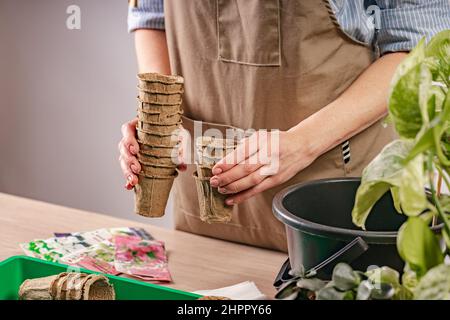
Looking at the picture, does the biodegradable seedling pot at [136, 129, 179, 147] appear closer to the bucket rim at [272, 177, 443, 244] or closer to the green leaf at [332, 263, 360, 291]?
the bucket rim at [272, 177, 443, 244]

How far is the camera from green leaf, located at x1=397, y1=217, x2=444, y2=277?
609 millimetres

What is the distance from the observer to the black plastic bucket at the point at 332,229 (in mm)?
949

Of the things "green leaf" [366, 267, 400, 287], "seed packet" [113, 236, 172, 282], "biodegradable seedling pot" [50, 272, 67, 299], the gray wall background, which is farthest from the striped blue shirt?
the gray wall background

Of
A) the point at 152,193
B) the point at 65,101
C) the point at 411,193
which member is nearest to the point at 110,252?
the point at 152,193

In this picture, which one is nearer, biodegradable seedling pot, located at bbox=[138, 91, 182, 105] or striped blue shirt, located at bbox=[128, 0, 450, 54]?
biodegradable seedling pot, located at bbox=[138, 91, 182, 105]

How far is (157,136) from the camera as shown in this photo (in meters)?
1.44

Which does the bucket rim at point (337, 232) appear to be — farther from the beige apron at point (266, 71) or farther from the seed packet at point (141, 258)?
the beige apron at point (266, 71)

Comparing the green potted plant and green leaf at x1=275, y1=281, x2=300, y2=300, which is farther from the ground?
the green potted plant

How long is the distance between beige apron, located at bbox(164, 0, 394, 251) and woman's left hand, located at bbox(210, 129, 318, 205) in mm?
145

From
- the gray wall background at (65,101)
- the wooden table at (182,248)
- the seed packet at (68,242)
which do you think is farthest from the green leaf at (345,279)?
the gray wall background at (65,101)

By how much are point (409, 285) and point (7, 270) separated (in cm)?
64

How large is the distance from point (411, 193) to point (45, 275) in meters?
0.68

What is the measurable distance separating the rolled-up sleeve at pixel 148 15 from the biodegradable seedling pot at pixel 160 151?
0.50 meters
